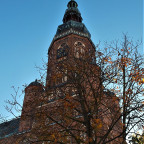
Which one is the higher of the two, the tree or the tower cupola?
the tower cupola

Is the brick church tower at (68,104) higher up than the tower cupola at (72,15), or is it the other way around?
the tower cupola at (72,15)

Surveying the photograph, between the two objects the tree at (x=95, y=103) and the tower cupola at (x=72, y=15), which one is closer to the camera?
the tree at (x=95, y=103)

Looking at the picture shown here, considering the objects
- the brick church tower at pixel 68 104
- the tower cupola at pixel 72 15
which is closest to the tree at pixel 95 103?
the brick church tower at pixel 68 104

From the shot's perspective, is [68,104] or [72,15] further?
[72,15]

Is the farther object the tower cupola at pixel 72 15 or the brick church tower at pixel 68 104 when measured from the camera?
the tower cupola at pixel 72 15

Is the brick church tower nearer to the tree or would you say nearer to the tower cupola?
the tree

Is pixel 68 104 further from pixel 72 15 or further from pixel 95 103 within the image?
pixel 72 15

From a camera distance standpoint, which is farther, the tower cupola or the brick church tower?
the tower cupola

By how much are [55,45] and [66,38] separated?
1806 mm

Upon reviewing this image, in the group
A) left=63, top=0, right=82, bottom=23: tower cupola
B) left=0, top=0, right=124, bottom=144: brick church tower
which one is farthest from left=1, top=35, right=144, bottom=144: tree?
left=63, top=0, right=82, bottom=23: tower cupola

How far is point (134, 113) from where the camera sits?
Answer: 8.02 metres

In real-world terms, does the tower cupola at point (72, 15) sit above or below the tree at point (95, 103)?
above

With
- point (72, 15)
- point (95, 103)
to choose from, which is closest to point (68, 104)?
point (95, 103)

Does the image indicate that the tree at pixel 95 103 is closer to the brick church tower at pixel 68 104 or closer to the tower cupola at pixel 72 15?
the brick church tower at pixel 68 104
